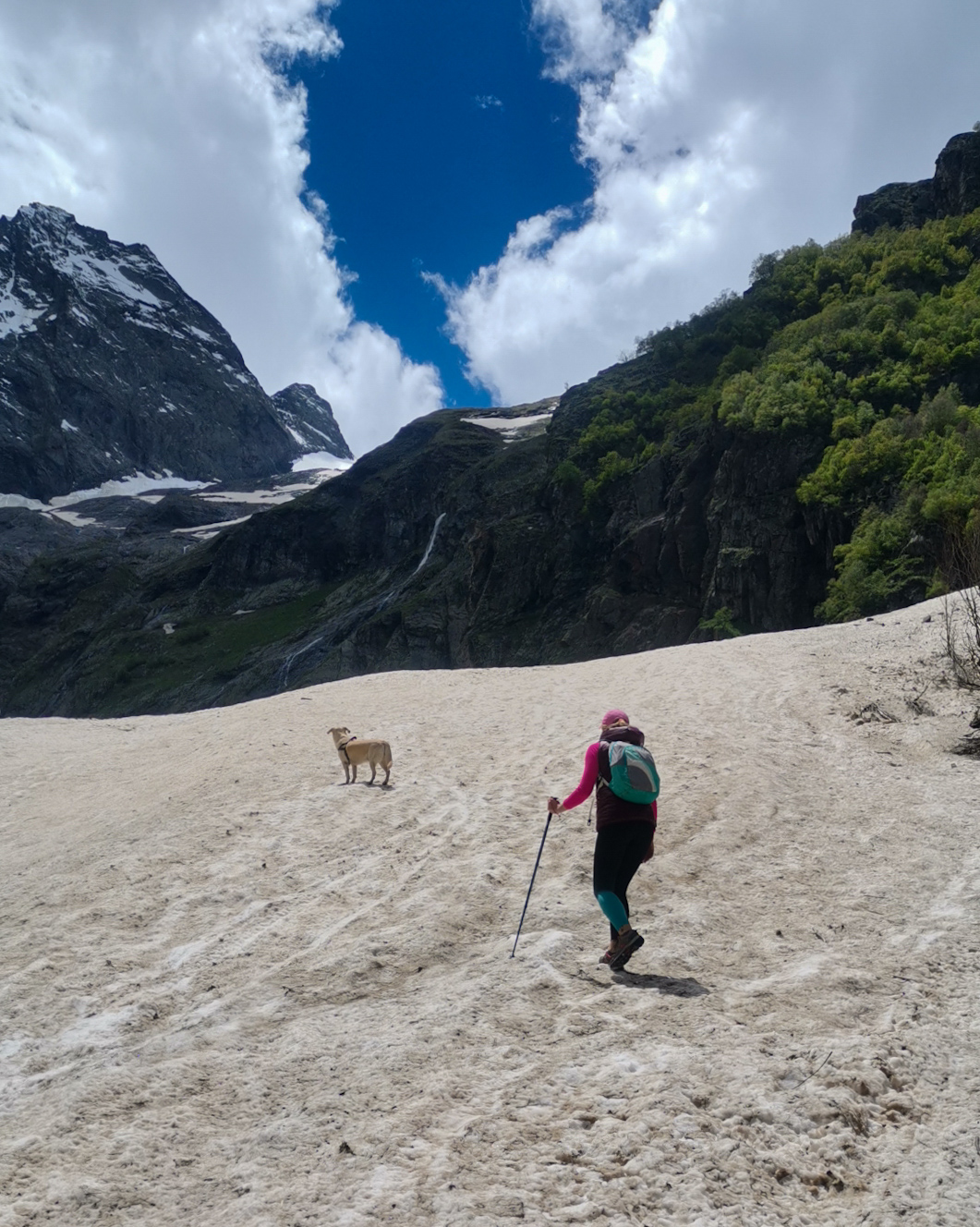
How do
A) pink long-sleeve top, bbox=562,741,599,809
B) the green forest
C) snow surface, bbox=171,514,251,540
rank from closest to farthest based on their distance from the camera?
pink long-sleeve top, bbox=562,741,599,809, the green forest, snow surface, bbox=171,514,251,540

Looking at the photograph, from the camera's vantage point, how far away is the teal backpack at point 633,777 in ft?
19.9

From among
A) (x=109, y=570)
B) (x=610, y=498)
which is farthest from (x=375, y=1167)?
(x=109, y=570)

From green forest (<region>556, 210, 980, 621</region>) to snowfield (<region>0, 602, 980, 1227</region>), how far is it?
8204 mm

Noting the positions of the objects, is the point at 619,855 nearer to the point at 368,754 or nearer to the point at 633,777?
the point at 633,777

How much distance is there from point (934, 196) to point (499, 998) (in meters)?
86.9

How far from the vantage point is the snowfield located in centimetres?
400

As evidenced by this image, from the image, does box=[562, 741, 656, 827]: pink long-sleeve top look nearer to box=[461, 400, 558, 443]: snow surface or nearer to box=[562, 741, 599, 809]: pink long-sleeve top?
box=[562, 741, 599, 809]: pink long-sleeve top

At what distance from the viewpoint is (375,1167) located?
4.11 metres

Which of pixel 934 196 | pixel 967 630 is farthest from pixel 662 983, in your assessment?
pixel 934 196

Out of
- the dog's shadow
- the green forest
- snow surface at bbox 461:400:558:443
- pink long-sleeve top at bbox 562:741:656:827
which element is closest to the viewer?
the dog's shadow

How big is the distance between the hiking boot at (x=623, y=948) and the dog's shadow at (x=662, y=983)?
2.8 inches

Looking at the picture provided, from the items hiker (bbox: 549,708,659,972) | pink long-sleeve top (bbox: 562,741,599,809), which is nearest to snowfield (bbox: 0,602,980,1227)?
hiker (bbox: 549,708,659,972)

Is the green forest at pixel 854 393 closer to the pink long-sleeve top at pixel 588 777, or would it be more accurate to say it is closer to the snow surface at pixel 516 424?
the pink long-sleeve top at pixel 588 777

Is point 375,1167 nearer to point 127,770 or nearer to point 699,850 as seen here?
point 699,850
